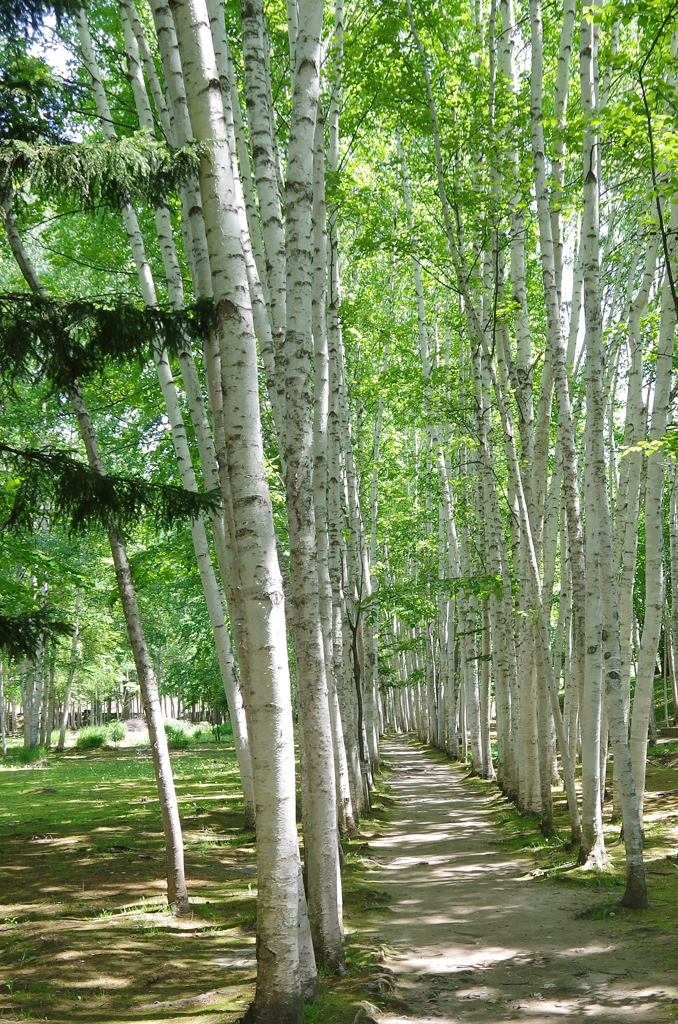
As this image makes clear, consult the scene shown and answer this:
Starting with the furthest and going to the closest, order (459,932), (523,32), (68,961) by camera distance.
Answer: (523,32)
(459,932)
(68,961)

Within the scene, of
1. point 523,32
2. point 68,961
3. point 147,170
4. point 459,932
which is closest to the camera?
point 147,170

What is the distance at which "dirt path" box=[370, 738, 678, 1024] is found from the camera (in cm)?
508

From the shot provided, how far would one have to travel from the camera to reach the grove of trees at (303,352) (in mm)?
4617

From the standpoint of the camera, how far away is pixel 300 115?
227 inches

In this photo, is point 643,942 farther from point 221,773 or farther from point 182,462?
point 221,773

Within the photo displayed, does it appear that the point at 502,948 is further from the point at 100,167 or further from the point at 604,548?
the point at 100,167

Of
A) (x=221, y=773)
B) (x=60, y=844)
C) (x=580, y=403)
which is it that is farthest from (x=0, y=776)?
(x=580, y=403)

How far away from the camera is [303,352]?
5832 mm

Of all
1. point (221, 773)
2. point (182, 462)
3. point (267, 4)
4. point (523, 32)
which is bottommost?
point (221, 773)

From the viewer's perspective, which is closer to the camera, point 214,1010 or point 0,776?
point 214,1010

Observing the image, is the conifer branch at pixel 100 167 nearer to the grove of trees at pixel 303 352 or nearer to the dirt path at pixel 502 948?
the grove of trees at pixel 303 352

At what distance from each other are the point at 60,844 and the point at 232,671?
Answer: 118 inches

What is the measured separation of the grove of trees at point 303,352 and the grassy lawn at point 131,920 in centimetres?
46

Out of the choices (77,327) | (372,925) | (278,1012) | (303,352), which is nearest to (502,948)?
(372,925)
